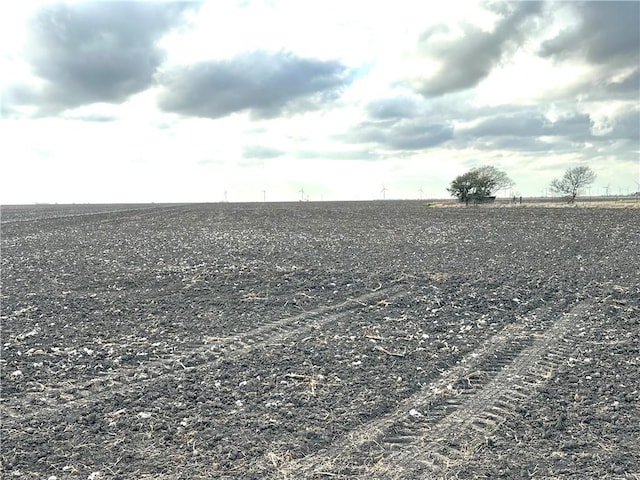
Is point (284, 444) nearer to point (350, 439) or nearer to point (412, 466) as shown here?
point (350, 439)

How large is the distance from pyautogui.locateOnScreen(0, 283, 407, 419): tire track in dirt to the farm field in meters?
0.05

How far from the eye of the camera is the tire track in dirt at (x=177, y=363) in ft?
22.6

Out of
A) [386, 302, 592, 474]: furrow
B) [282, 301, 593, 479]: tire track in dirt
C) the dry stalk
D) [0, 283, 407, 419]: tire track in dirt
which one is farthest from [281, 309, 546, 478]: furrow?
[0, 283, 407, 419]: tire track in dirt

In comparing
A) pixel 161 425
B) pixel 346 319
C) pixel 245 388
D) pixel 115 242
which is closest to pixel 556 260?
pixel 346 319

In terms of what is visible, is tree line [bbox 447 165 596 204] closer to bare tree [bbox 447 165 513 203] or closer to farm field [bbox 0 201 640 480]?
bare tree [bbox 447 165 513 203]

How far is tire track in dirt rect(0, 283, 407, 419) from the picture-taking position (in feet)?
22.6

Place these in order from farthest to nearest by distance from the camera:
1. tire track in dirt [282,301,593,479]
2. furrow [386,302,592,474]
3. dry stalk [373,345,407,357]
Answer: dry stalk [373,345,407,357]
furrow [386,302,592,474]
tire track in dirt [282,301,593,479]

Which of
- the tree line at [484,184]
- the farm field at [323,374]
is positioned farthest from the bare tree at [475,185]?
the farm field at [323,374]

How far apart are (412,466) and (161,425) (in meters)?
2.97

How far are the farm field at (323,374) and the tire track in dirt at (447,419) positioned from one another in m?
0.03

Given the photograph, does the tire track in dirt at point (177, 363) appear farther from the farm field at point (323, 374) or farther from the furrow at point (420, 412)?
the furrow at point (420, 412)

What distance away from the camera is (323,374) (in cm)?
775

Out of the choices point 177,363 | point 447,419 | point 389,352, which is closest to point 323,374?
point 389,352

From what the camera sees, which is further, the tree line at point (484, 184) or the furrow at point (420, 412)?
the tree line at point (484, 184)
